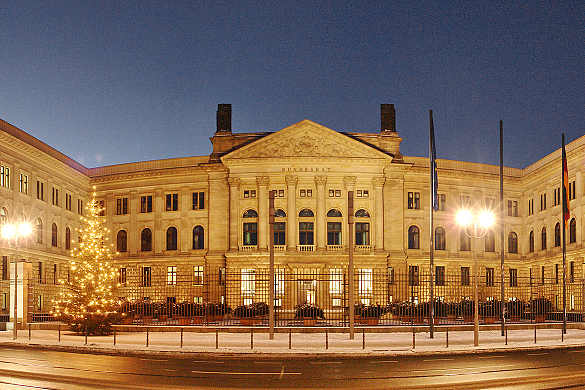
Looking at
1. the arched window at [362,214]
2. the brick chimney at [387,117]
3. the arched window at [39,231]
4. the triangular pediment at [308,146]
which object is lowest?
the arched window at [39,231]

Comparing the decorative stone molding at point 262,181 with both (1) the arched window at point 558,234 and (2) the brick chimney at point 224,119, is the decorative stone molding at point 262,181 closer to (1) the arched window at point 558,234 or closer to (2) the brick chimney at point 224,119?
(2) the brick chimney at point 224,119

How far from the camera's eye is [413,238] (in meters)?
72.4

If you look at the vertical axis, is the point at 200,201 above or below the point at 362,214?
above

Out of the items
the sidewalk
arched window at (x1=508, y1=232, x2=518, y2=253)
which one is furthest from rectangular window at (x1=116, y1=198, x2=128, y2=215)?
arched window at (x1=508, y1=232, x2=518, y2=253)

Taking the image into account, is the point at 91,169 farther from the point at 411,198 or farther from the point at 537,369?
the point at 537,369

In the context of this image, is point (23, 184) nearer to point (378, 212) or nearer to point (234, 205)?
point (234, 205)

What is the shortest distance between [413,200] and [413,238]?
13.4 ft

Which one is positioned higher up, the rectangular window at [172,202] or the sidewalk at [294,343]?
the rectangular window at [172,202]

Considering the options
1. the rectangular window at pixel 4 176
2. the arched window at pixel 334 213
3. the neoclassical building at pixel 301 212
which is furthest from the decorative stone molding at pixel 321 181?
the rectangular window at pixel 4 176

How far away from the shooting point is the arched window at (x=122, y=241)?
3000 inches

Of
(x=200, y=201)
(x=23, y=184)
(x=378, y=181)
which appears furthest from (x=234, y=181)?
(x=23, y=184)

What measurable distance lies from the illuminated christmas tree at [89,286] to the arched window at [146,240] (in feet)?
124

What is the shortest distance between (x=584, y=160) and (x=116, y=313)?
42.6 metres

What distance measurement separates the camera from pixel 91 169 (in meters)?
77.4
